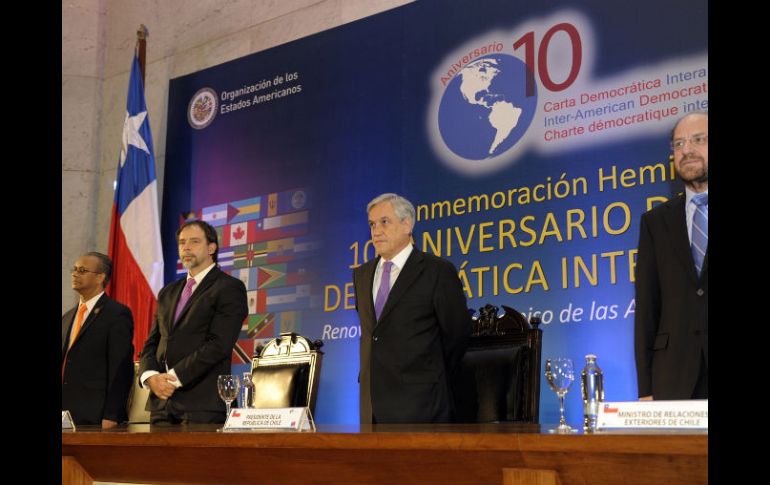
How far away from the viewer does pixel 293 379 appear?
12.7 ft

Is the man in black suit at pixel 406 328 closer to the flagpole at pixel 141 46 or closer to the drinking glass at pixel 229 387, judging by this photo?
the drinking glass at pixel 229 387

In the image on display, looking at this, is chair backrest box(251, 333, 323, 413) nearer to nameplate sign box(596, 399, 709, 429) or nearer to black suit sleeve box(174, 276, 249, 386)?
black suit sleeve box(174, 276, 249, 386)

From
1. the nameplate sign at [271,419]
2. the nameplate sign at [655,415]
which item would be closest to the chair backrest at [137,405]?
the nameplate sign at [271,419]

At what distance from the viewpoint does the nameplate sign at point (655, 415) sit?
4.79ft

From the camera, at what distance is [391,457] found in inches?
67.0

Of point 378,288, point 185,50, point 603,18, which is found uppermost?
point 185,50

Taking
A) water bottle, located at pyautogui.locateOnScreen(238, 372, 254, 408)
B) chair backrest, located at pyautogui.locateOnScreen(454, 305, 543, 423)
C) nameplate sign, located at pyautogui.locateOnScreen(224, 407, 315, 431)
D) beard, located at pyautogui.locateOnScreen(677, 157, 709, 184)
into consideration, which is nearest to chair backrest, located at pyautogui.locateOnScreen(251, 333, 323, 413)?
chair backrest, located at pyautogui.locateOnScreen(454, 305, 543, 423)

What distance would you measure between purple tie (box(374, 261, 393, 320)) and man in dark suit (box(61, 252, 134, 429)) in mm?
1238

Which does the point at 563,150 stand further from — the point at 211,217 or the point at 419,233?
the point at 211,217

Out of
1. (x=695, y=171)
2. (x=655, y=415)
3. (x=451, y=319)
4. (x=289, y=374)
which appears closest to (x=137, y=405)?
(x=289, y=374)

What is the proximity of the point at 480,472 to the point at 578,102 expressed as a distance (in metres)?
2.95

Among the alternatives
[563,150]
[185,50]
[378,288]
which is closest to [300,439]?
[378,288]

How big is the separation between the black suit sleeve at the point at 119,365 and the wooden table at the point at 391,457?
1336 mm

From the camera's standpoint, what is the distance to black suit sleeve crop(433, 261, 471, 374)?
10.1 feet
